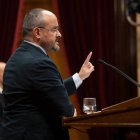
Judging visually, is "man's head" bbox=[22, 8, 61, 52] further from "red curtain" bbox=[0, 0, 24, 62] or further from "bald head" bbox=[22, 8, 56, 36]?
"red curtain" bbox=[0, 0, 24, 62]

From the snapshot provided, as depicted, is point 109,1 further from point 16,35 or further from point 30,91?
point 30,91

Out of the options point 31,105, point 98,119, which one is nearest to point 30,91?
point 31,105

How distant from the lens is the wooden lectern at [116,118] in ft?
6.46

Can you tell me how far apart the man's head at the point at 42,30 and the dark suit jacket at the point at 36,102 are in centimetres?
14

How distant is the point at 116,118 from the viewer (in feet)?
6.61

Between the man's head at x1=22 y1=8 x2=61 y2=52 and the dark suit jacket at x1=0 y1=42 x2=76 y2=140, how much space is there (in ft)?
0.47

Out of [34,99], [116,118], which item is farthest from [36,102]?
[116,118]

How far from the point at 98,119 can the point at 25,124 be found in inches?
20.1

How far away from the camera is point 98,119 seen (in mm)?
2053

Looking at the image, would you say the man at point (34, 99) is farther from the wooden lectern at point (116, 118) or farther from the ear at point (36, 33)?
the wooden lectern at point (116, 118)

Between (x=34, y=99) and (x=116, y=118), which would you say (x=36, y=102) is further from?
(x=116, y=118)

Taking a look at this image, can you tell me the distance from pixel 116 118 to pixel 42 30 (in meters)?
0.82

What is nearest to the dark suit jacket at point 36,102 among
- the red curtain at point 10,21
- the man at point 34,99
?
the man at point 34,99

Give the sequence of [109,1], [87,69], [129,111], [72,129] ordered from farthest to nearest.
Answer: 1. [109,1]
2. [87,69]
3. [72,129]
4. [129,111]
